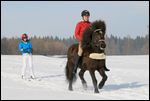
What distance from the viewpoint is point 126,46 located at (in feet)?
487

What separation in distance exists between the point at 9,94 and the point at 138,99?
10.0 feet

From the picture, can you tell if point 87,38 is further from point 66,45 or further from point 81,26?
point 66,45

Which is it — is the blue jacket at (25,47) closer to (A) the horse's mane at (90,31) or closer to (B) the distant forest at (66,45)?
(A) the horse's mane at (90,31)

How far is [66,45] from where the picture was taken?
142 m

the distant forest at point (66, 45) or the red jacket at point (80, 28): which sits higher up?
the red jacket at point (80, 28)

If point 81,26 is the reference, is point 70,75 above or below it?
below

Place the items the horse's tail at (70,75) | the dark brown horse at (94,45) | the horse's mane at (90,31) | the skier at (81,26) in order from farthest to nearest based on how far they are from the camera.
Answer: the horse's tail at (70,75) → the skier at (81,26) → the horse's mane at (90,31) → the dark brown horse at (94,45)

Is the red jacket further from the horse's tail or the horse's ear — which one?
the horse's tail


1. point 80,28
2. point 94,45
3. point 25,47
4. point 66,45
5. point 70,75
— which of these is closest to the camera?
point 94,45

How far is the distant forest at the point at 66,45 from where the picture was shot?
10600 cm

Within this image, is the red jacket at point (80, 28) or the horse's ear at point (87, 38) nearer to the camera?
the horse's ear at point (87, 38)

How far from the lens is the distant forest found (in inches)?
4173

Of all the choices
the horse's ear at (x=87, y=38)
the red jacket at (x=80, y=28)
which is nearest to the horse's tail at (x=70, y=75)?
the red jacket at (x=80, y=28)

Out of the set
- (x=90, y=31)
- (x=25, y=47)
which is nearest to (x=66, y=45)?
(x=25, y=47)
